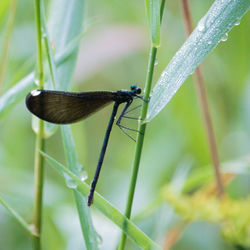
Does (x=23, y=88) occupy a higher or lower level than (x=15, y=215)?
higher

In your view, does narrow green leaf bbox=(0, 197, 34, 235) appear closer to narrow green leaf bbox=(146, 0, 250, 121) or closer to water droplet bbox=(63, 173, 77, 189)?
water droplet bbox=(63, 173, 77, 189)

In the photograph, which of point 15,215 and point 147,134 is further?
point 147,134

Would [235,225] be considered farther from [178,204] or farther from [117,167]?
[117,167]

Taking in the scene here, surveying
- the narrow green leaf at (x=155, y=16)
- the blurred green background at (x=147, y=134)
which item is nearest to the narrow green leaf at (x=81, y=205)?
the narrow green leaf at (x=155, y=16)

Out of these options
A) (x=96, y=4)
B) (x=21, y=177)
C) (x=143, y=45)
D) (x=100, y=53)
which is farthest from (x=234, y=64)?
(x=21, y=177)

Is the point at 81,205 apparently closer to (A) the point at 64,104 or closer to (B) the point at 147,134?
(A) the point at 64,104

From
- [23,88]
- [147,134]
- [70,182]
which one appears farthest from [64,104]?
[147,134]

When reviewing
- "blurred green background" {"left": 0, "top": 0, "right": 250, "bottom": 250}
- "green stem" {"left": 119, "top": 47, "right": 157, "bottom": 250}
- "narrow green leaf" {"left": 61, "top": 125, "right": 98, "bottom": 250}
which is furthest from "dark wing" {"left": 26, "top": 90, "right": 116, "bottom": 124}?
"blurred green background" {"left": 0, "top": 0, "right": 250, "bottom": 250}

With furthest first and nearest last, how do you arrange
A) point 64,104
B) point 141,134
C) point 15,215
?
point 64,104 < point 15,215 < point 141,134
